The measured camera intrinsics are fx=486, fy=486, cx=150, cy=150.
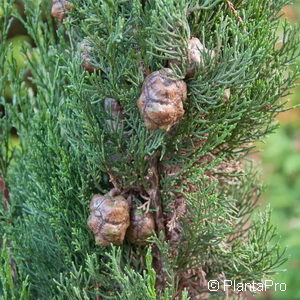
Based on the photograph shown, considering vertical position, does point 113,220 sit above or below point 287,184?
above

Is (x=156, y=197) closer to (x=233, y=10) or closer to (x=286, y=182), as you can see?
(x=233, y=10)

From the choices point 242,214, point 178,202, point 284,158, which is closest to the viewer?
point 178,202

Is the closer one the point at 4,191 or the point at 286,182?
the point at 4,191

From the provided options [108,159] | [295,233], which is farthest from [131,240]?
[295,233]

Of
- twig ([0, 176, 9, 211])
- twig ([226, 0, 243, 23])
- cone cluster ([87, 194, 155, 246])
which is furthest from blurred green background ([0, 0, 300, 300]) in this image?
twig ([226, 0, 243, 23])

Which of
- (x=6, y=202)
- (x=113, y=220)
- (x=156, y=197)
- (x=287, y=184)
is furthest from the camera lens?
(x=287, y=184)

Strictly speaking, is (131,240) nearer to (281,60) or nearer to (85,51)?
(85,51)

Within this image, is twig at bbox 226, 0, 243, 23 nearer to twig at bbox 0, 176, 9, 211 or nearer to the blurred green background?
twig at bbox 0, 176, 9, 211

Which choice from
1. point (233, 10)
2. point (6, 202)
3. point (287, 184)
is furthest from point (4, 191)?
point (287, 184)
